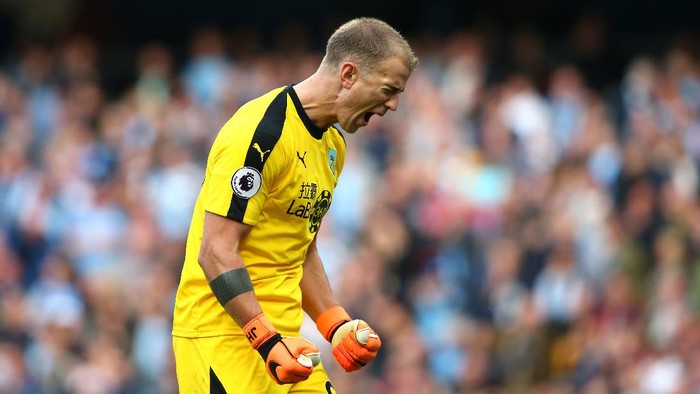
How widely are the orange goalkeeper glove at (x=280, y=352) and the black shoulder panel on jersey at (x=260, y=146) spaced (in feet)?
1.45

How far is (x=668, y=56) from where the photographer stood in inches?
575

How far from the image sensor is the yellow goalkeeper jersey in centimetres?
551

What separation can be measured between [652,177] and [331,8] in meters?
8.36

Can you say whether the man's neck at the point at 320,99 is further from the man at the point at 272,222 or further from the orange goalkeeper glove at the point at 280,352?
the orange goalkeeper glove at the point at 280,352

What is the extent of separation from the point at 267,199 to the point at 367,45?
0.77 meters

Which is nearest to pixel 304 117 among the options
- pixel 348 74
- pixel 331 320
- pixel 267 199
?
pixel 348 74

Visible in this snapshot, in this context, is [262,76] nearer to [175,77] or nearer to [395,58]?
[175,77]

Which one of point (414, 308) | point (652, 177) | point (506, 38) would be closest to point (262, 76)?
point (506, 38)

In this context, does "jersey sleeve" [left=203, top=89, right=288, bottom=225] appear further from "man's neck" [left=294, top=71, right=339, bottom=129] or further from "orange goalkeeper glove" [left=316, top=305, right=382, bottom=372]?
"orange goalkeeper glove" [left=316, top=305, right=382, bottom=372]

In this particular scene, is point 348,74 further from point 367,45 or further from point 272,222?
point 272,222

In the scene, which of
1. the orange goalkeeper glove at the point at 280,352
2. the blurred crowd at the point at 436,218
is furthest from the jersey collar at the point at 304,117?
the blurred crowd at the point at 436,218

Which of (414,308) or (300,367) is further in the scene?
(414,308)

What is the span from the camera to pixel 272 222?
19.0 ft

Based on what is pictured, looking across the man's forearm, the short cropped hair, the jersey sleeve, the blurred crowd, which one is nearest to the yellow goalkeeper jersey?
the jersey sleeve
